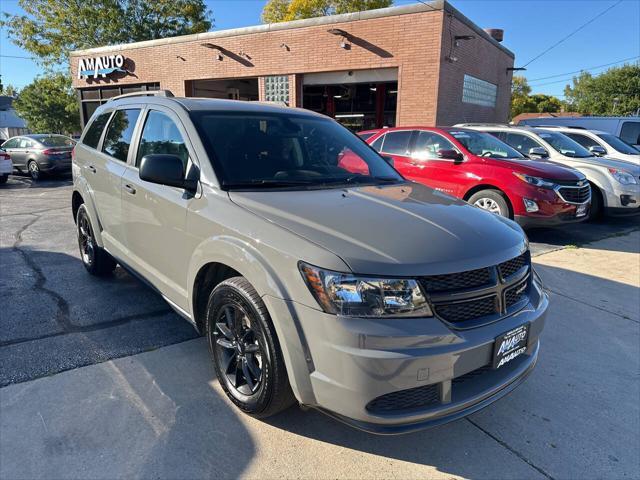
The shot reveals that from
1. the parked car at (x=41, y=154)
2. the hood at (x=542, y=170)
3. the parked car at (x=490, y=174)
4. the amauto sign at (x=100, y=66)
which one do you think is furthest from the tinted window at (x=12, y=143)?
the hood at (x=542, y=170)

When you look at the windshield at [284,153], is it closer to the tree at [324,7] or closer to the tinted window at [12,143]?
the tinted window at [12,143]

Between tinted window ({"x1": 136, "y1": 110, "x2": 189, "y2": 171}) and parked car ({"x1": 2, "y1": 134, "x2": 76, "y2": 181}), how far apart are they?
13.1 meters

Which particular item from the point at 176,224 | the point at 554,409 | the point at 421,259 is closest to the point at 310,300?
the point at 421,259

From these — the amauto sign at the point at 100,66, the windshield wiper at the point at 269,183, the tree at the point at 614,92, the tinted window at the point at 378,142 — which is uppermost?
the tree at the point at 614,92

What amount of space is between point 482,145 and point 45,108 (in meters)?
40.1

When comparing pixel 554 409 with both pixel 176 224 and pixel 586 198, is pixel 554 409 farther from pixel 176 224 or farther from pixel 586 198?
pixel 586 198

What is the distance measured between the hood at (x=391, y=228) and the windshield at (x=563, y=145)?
25.2ft

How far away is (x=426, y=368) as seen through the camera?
6.59 ft

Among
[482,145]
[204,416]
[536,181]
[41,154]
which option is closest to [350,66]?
[482,145]

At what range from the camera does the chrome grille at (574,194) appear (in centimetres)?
691

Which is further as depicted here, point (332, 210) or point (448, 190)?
point (448, 190)

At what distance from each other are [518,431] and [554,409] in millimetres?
418

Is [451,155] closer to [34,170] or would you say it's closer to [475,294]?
[475,294]

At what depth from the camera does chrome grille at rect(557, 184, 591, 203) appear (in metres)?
6.91
